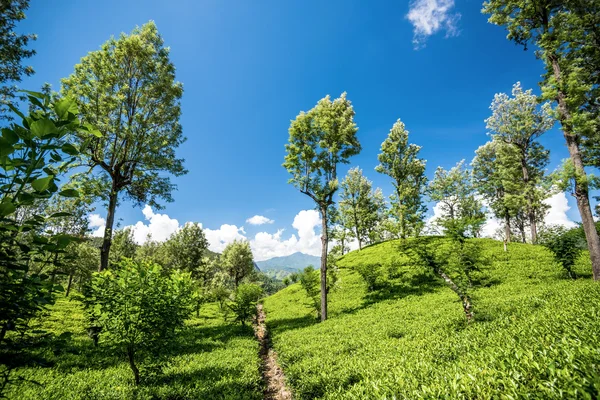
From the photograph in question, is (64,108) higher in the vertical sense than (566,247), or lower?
higher

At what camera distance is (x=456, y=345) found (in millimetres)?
7965

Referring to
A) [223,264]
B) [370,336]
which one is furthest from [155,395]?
[223,264]

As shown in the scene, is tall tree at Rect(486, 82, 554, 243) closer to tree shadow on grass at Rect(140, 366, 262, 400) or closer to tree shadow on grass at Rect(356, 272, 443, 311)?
tree shadow on grass at Rect(356, 272, 443, 311)

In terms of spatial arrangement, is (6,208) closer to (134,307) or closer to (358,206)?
(134,307)

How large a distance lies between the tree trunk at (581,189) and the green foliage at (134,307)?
61.4 feet

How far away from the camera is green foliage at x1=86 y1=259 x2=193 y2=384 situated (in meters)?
7.80

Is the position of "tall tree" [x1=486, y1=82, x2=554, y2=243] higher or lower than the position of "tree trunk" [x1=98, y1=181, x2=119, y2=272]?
higher

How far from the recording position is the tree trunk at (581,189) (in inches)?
488

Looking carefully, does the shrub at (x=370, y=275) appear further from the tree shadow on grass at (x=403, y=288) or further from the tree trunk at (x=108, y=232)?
the tree trunk at (x=108, y=232)

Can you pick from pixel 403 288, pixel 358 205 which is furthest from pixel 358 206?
pixel 403 288

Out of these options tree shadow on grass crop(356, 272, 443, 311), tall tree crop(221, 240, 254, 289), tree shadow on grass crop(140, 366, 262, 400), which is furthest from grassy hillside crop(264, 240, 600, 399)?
tall tree crop(221, 240, 254, 289)

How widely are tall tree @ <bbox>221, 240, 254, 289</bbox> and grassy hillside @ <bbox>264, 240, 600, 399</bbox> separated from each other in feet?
103

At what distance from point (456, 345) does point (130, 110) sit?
69.0ft

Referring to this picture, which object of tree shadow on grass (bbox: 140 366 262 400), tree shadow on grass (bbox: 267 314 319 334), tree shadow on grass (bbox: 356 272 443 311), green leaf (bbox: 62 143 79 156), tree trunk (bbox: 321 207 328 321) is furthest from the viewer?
tree shadow on grass (bbox: 356 272 443 311)
